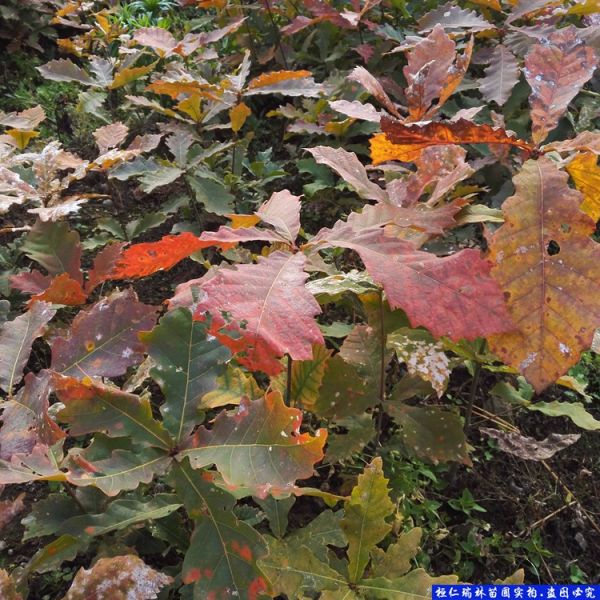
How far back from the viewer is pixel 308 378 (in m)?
1.24

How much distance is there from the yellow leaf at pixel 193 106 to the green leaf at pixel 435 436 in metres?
1.34

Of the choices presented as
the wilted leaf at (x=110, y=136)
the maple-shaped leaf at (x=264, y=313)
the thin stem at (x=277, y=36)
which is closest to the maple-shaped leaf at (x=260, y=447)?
the maple-shaped leaf at (x=264, y=313)

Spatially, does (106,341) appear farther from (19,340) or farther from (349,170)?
(349,170)

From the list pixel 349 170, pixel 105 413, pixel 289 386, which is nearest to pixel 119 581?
pixel 105 413

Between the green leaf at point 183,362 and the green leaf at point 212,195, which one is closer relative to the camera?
the green leaf at point 183,362

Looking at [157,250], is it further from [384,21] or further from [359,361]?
[384,21]

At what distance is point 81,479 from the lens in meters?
0.84

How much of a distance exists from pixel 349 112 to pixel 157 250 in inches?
23.2

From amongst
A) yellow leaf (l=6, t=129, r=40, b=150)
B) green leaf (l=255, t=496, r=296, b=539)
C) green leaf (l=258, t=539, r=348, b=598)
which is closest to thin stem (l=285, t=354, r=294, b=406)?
green leaf (l=255, t=496, r=296, b=539)

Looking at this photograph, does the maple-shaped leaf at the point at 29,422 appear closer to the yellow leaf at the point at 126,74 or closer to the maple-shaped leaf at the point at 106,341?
the maple-shaped leaf at the point at 106,341

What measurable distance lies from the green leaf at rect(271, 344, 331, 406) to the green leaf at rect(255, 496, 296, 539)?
206 millimetres

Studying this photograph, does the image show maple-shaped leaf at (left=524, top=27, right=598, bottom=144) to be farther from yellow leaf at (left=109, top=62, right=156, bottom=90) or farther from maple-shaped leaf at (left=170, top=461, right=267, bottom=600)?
yellow leaf at (left=109, top=62, right=156, bottom=90)

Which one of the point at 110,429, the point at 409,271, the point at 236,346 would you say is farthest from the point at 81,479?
the point at 409,271

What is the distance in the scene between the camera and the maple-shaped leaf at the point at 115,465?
0.86m
